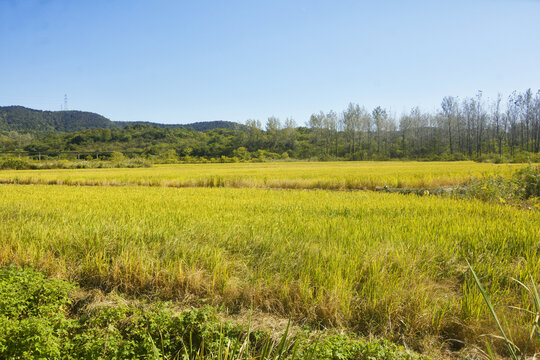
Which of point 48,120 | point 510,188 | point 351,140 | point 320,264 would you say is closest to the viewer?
point 320,264

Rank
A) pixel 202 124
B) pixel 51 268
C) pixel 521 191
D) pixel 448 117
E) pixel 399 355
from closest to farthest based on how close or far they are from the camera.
A: 1. pixel 399 355
2. pixel 51 268
3. pixel 521 191
4. pixel 448 117
5. pixel 202 124

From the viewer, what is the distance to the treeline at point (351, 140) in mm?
72875

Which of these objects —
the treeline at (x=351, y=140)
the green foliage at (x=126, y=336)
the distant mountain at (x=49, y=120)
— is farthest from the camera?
the distant mountain at (x=49, y=120)

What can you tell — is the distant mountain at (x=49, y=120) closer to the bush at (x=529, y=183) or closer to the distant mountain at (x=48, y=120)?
the distant mountain at (x=48, y=120)

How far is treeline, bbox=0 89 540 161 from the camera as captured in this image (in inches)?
2869

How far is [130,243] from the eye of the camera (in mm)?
3939

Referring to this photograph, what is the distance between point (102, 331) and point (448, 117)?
9727 centimetres

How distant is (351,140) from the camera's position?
302 feet

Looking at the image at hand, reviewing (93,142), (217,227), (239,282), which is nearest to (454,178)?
(217,227)

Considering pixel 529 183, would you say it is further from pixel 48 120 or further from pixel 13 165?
pixel 48 120

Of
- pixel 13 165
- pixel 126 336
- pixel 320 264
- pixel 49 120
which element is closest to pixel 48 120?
pixel 49 120

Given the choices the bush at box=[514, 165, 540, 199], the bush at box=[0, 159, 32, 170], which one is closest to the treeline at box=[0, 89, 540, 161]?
the bush at box=[0, 159, 32, 170]

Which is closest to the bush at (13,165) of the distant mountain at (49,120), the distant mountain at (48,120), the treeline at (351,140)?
the treeline at (351,140)

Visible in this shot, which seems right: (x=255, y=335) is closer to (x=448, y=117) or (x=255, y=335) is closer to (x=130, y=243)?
(x=130, y=243)
